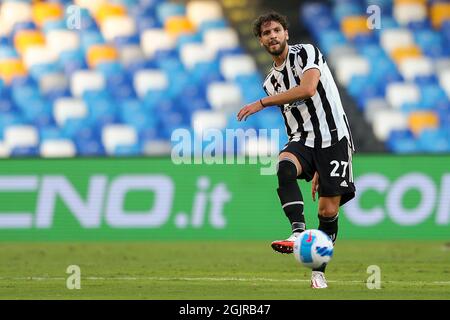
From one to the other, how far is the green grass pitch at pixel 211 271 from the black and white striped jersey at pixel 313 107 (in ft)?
3.87

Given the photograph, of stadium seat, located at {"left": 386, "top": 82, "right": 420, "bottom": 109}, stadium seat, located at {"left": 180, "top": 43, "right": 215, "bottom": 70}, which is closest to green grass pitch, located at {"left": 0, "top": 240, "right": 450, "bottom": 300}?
stadium seat, located at {"left": 386, "top": 82, "right": 420, "bottom": 109}

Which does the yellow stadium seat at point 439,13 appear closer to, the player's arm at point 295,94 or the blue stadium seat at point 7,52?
the blue stadium seat at point 7,52

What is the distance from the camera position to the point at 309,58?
8625mm

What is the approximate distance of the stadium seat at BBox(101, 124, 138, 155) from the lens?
16.6 metres

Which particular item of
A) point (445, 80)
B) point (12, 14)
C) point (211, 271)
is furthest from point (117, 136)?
point (211, 271)

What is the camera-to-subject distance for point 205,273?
10.1 m

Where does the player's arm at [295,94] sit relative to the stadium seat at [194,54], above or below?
below

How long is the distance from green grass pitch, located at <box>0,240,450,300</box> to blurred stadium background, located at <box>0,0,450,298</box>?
18.5 inches

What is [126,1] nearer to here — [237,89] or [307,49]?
[237,89]

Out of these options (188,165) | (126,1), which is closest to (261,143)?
(188,165)

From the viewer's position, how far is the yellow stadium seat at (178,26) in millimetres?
18609

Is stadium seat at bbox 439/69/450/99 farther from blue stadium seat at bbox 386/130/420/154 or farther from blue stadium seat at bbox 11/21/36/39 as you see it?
blue stadium seat at bbox 11/21/36/39

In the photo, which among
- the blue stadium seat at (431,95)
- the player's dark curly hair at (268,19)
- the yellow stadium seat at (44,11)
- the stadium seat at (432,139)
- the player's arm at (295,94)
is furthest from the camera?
the yellow stadium seat at (44,11)

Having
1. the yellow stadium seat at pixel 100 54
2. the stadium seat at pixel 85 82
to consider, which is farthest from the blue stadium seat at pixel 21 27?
the stadium seat at pixel 85 82
